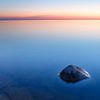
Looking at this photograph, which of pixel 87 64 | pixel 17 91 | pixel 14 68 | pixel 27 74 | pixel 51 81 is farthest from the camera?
pixel 87 64

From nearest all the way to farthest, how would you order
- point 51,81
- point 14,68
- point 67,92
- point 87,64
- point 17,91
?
point 17,91, point 67,92, point 51,81, point 14,68, point 87,64

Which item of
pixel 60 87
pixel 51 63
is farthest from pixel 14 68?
pixel 60 87

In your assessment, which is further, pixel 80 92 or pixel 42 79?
pixel 42 79

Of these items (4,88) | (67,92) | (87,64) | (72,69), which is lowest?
(4,88)

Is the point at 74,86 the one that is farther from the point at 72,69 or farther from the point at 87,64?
the point at 87,64

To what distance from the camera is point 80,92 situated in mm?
25141

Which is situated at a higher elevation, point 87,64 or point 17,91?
point 87,64

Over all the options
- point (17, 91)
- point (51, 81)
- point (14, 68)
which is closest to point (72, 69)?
point (51, 81)

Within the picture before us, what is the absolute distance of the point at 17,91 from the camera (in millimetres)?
22984

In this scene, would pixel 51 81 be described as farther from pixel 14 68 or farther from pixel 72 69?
pixel 14 68

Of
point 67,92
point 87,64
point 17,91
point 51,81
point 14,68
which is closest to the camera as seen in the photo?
point 17,91

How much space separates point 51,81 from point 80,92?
399 centimetres

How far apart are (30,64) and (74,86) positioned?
12.4 metres

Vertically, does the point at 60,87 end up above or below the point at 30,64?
below
